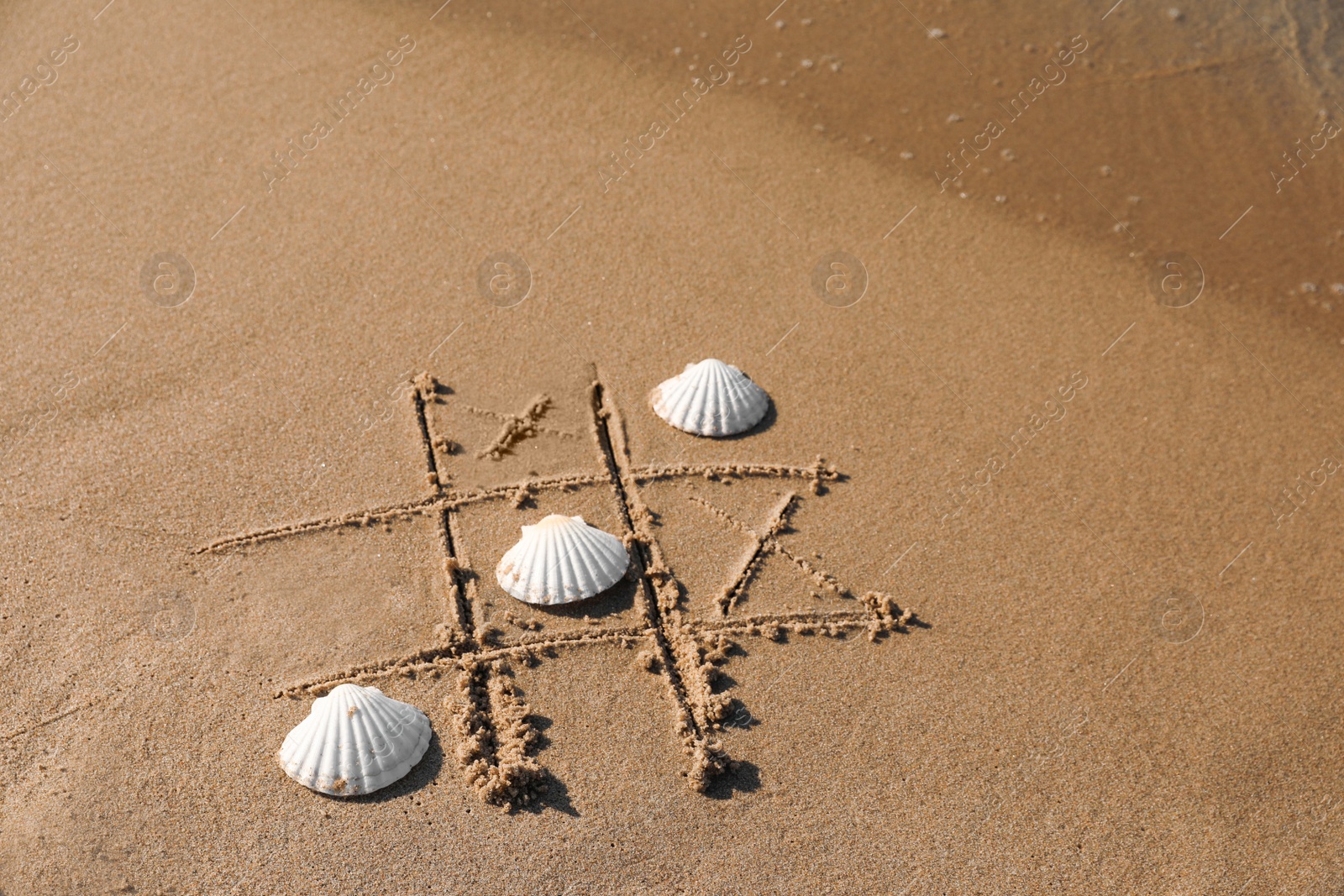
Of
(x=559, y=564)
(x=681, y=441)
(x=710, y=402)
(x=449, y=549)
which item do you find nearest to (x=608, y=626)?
(x=559, y=564)

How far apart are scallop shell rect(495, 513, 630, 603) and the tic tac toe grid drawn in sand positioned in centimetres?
16

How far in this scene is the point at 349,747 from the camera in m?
4.33

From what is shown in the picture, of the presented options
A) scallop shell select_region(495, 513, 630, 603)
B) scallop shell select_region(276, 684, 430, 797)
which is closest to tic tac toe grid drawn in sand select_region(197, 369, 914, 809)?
scallop shell select_region(495, 513, 630, 603)

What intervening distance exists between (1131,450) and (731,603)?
259cm

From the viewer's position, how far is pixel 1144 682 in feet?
16.2

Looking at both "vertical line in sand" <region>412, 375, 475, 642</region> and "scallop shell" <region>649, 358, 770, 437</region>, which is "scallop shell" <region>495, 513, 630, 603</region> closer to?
"vertical line in sand" <region>412, 375, 475, 642</region>

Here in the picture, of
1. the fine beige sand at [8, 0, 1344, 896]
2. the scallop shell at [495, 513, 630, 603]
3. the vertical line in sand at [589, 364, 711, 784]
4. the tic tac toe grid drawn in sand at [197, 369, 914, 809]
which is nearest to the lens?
the fine beige sand at [8, 0, 1344, 896]

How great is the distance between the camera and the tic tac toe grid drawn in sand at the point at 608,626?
4551mm

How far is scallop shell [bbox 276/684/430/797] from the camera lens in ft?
14.2

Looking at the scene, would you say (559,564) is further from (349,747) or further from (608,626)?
(349,747)

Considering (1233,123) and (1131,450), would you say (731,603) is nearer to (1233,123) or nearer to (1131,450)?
(1131,450)

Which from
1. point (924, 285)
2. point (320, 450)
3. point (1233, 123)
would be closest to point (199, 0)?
point (320, 450)

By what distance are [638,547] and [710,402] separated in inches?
38.0

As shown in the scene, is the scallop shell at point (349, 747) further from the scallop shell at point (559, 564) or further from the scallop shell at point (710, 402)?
the scallop shell at point (710, 402)
